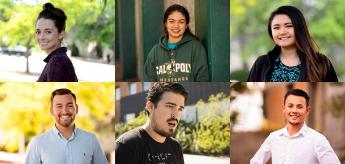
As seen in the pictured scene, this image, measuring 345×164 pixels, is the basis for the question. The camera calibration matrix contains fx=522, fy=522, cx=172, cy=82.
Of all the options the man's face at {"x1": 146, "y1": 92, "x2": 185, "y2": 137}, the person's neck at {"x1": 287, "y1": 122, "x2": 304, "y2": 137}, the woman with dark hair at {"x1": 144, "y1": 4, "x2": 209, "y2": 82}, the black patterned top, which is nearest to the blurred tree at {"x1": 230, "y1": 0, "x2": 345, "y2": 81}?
the black patterned top

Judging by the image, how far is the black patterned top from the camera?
143 inches

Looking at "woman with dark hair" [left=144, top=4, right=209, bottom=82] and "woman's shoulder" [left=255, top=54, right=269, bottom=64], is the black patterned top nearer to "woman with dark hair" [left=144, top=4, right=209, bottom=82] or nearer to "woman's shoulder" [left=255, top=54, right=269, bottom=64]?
"woman's shoulder" [left=255, top=54, right=269, bottom=64]

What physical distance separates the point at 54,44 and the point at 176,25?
0.93 meters

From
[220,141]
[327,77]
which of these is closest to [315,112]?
[327,77]

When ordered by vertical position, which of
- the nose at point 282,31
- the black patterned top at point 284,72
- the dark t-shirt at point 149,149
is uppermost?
the nose at point 282,31

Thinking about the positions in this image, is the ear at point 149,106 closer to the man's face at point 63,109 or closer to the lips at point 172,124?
the lips at point 172,124

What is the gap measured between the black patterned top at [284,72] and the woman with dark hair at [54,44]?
4.76ft

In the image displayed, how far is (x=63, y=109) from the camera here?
3.87 metres

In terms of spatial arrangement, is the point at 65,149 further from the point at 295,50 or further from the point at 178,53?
the point at 295,50

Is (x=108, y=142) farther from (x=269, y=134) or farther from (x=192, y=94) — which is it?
(x=269, y=134)

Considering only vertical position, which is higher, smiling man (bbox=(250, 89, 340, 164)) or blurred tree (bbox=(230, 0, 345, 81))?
blurred tree (bbox=(230, 0, 345, 81))

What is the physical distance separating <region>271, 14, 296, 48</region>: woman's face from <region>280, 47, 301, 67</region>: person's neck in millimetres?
31

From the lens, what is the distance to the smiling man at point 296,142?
3609 mm

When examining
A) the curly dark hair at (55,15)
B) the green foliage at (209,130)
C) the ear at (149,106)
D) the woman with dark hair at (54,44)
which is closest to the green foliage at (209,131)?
the green foliage at (209,130)
